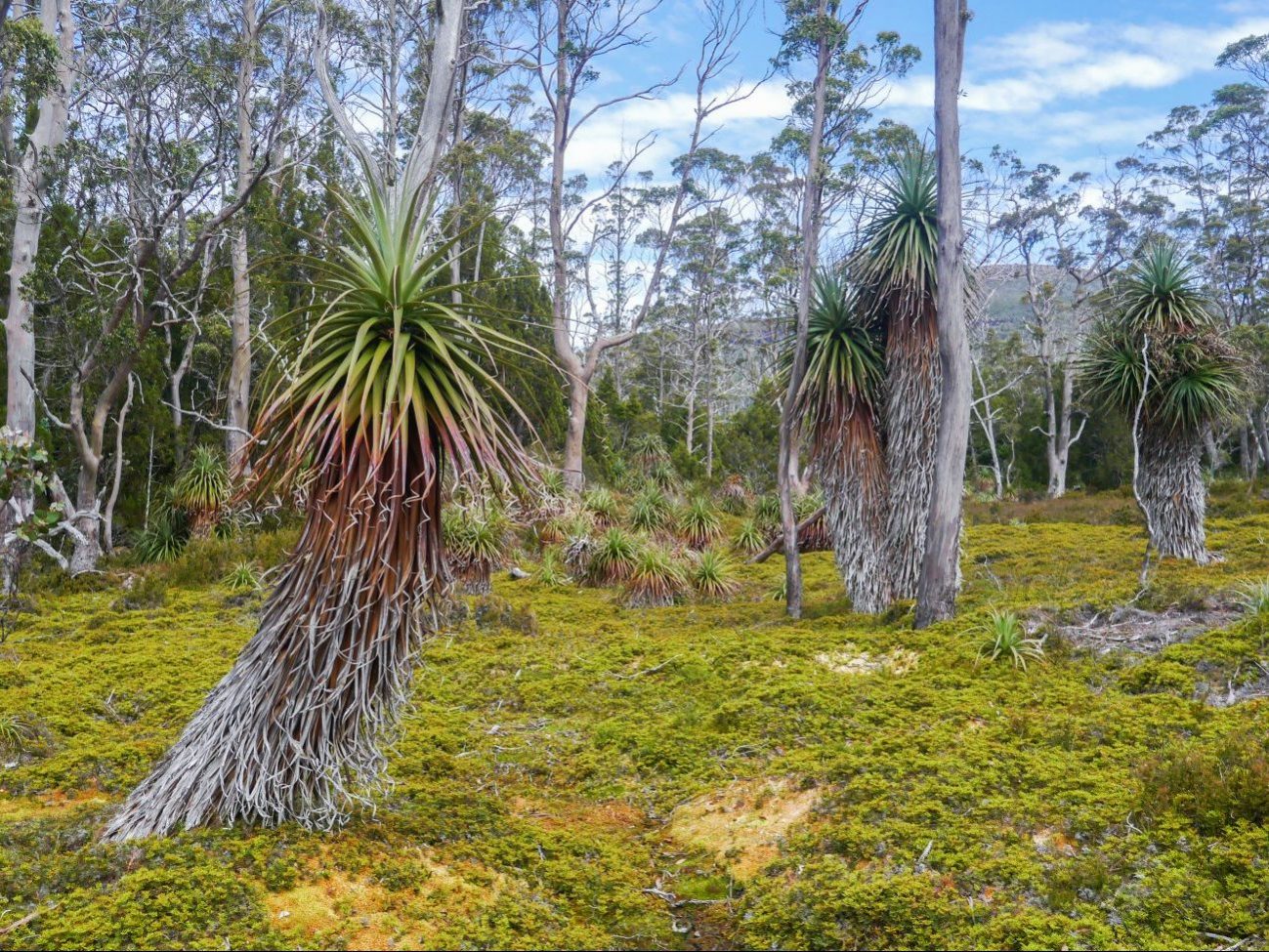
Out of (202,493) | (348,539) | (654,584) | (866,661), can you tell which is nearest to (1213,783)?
(866,661)

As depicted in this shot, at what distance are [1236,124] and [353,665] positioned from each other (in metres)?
39.2

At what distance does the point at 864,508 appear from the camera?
35.8 ft

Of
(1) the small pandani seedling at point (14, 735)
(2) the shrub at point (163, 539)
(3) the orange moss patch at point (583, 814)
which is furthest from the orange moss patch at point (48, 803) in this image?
(2) the shrub at point (163, 539)

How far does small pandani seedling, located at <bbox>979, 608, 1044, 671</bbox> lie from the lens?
25.0 feet

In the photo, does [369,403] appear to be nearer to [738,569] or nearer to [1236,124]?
[738,569]

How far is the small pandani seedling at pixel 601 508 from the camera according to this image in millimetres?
17312

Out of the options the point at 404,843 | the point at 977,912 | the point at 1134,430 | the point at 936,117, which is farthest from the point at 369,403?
the point at 1134,430

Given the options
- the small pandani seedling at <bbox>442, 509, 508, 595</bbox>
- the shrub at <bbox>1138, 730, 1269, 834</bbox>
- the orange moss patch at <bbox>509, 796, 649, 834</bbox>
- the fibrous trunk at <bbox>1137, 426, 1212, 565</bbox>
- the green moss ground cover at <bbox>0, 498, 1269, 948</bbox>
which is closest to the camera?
the green moss ground cover at <bbox>0, 498, 1269, 948</bbox>

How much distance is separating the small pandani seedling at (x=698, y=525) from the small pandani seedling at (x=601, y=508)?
1421mm

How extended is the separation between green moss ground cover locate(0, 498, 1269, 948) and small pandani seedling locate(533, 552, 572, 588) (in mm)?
4374

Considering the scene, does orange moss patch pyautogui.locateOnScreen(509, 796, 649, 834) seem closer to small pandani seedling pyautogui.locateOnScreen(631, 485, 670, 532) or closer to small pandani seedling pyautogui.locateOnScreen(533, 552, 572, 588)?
small pandani seedling pyautogui.locateOnScreen(533, 552, 572, 588)

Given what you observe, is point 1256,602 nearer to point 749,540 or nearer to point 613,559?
point 613,559

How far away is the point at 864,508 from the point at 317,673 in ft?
24.9

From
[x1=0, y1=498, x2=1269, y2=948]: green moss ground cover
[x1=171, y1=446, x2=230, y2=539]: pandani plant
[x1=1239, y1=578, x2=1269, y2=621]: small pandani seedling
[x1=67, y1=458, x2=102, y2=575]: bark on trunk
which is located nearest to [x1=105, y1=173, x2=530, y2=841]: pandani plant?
[x1=0, y1=498, x2=1269, y2=948]: green moss ground cover
